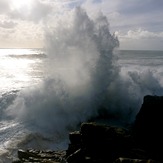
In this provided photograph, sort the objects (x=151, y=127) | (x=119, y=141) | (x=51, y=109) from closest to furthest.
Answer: (x=119, y=141) → (x=151, y=127) → (x=51, y=109)

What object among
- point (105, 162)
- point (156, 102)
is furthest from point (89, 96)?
point (105, 162)

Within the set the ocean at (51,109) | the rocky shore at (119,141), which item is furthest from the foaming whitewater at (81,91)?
the rocky shore at (119,141)

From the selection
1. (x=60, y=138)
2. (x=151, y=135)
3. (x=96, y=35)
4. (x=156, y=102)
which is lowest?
(x=60, y=138)

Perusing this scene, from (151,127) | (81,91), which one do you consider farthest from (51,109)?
(151,127)

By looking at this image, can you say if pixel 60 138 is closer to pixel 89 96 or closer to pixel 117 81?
pixel 89 96

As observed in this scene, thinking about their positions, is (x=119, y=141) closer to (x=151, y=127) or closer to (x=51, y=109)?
(x=151, y=127)

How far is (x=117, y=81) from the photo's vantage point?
107ft

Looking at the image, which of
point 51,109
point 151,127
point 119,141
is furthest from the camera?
point 51,109

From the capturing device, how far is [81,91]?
1235 inches

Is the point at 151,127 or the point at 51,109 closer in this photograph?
the point at 151,127

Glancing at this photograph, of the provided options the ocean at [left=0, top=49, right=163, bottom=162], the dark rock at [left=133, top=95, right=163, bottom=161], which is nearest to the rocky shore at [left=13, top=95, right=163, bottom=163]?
the dark rock at [left=133, top=95, right=163, bottom=161]

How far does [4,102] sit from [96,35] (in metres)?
11.6

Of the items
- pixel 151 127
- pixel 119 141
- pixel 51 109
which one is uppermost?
pixel 151 127

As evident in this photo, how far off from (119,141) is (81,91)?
19.2 metres
